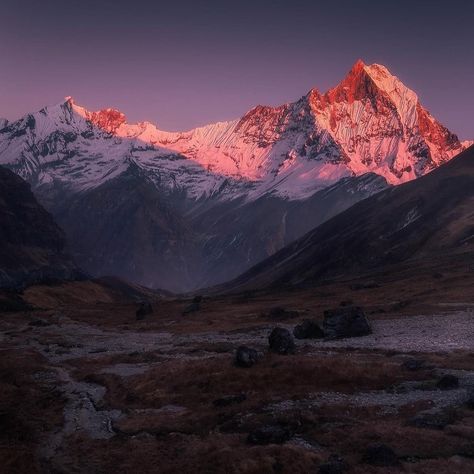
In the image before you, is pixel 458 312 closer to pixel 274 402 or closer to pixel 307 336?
pixel 307 336

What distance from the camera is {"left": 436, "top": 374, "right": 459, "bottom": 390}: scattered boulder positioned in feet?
172

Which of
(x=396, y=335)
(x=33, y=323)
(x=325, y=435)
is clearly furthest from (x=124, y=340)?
(x=325, y=435)

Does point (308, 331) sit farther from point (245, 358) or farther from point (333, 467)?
point (333, 467)

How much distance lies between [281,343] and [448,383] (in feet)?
84.8

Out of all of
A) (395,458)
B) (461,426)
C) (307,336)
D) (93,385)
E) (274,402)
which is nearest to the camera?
(395,458)

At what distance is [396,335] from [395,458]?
168 feet

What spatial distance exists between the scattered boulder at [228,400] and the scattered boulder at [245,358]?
10.0 metres

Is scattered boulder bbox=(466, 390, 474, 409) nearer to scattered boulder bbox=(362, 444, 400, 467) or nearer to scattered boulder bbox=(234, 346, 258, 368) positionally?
scattered boulder bbox=(362, 444, 400, 467)

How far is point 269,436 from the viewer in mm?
42031

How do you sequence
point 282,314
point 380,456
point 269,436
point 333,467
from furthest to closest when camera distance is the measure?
1. point 282,314
2. point 269,436
3. point 380,456
4. point 333,467

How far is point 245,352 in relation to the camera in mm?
66312

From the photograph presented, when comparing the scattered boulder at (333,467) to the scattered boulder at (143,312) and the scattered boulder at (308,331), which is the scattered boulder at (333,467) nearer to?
the scattered boulder at (308,331)

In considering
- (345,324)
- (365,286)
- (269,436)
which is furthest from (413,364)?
(365,286)

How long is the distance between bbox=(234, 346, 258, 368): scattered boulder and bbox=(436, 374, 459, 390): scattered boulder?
2086 centimetres
